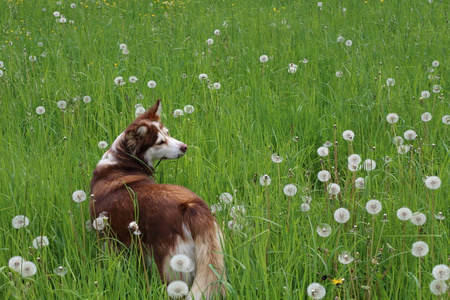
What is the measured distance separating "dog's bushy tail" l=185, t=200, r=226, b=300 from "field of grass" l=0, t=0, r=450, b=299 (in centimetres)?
8

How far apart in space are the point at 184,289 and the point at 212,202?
1.29 meters

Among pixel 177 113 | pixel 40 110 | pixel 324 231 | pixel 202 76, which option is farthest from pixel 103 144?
pixel 324 231

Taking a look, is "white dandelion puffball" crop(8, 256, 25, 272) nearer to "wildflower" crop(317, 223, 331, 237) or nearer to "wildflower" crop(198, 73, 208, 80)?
"wildflower" crop(317, 223, 331, 237)

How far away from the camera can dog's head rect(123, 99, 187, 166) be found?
135 inches

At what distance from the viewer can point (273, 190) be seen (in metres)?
3.58

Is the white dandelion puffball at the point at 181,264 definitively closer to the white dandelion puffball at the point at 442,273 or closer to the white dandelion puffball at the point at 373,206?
the white dandelion puffball at the point at 373,206

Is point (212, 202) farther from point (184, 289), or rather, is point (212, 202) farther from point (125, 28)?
point (125, 28)

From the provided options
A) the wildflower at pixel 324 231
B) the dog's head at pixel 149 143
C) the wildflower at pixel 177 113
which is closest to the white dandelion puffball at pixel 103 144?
the dog's head at pixel 149 143

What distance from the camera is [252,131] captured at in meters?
4.40

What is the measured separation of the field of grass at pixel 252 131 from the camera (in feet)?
8.84

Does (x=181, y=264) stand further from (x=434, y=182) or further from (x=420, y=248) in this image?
(x=434, y=182)

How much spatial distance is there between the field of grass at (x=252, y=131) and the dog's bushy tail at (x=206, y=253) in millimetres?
76

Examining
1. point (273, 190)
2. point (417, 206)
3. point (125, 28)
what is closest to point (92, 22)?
point (125, 28)

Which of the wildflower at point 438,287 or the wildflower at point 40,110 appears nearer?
the wildflower at point 438,287
